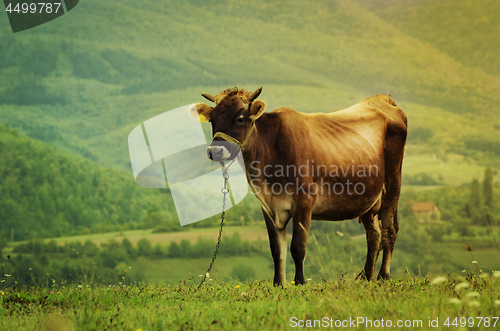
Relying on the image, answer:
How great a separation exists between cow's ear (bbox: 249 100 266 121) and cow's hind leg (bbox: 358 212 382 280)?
3.17 meters

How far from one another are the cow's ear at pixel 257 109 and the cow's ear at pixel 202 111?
0.71 m

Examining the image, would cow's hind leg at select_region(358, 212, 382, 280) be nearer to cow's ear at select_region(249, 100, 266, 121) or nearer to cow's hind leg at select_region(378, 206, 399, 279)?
cow's hind leg at select_region(378, 206, 399, 279)

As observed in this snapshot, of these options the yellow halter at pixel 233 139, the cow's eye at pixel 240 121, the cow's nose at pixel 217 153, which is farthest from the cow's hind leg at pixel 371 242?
the cow's nose at pixel 217 153

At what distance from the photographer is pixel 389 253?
26.7 feet

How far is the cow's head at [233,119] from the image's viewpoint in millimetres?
6297

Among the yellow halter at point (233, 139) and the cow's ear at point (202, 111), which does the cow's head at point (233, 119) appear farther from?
the cow's ear at point (202, 111)

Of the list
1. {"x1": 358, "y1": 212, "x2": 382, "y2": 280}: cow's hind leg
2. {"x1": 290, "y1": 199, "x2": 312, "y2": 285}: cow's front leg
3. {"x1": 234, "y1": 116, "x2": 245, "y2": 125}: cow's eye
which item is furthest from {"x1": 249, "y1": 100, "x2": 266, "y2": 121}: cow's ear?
{"x1": 358, "y1": 212, "x2": 382, "y2": 280}: cow's hind leg

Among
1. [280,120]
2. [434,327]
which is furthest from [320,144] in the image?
[434,327]

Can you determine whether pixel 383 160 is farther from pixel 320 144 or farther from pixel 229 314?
pixel 229 314

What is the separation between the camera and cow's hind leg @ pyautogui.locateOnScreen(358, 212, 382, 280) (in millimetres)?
8023

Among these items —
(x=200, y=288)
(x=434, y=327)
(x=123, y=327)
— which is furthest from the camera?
(x=200, y=288)

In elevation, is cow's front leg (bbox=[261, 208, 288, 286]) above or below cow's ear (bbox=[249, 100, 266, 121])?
below

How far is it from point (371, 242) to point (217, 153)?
3.76 meters

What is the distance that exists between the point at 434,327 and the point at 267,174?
3324 millimetres
